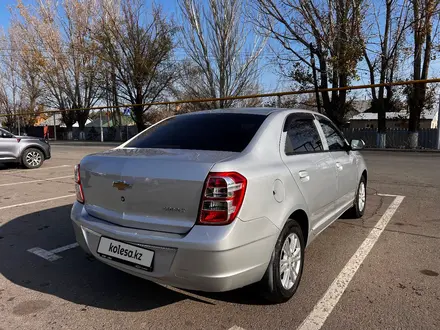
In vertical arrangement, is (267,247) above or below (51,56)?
below

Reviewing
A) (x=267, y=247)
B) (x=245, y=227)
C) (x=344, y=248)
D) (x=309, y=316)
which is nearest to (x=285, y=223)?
(x=267, y=247)

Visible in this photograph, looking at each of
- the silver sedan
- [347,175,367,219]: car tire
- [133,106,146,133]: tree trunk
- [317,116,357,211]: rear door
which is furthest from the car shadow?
[133,106,146,133]: tree trunk

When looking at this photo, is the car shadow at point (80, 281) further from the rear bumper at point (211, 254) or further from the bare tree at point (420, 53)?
the bare tree at point (420, 53)

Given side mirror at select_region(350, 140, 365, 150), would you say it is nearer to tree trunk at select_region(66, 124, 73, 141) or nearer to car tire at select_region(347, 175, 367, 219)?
car tire at select_region(347, 175, 367, 219)

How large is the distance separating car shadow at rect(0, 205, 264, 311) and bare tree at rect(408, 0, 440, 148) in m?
18.4

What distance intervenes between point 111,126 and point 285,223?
105 feet

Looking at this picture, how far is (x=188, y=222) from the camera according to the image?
8.14 ft

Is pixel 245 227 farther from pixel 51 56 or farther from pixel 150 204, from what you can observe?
pixel 51 56

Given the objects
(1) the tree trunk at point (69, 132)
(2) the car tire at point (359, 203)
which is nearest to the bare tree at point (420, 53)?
(2) the car tire at point (359, 203)

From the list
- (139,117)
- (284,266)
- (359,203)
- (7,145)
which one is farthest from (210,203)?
(139,117)

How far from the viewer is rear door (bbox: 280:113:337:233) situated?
3152mm

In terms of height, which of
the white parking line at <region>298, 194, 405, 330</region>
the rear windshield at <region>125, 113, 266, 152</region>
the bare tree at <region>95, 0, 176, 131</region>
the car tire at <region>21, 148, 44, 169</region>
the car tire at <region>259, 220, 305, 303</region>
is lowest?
the white parking line at <region>298, 194, 405, 330</region>

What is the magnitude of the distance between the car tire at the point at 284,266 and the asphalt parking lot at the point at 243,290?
0.10 metres

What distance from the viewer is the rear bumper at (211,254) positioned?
238 cm
